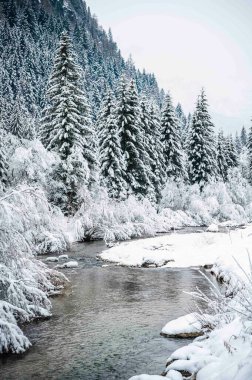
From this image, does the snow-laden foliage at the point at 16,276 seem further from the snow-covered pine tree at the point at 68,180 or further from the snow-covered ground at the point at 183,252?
the snow-covered pine tree at the point at 68,180

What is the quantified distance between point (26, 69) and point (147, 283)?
116 meters

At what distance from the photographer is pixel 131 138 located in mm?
35969

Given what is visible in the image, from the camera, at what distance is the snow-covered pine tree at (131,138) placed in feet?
118

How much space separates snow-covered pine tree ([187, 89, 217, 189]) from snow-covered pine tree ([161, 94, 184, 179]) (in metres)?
1.46

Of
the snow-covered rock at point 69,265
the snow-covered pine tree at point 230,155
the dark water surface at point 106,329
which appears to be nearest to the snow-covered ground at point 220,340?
the dark water surface at point 106,329

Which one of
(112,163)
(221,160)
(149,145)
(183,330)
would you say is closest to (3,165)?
(112,163)

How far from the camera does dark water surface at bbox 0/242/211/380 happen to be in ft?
25.9

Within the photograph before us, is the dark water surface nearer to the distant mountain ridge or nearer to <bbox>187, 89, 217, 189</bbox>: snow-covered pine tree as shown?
<bbox>187, 89, 217, 189</bbox>: snow-covered pine tree

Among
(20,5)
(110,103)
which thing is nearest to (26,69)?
(20,5)

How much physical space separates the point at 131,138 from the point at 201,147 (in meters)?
10.1

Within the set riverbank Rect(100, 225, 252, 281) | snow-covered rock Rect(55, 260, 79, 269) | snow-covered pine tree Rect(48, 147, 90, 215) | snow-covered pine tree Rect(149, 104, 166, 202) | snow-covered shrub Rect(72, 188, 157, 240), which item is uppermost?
snow-covered pine tree Rect(149, 104, 166, 202)

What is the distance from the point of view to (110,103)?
35375 mm

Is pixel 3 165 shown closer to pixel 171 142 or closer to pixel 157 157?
pixel 157 157

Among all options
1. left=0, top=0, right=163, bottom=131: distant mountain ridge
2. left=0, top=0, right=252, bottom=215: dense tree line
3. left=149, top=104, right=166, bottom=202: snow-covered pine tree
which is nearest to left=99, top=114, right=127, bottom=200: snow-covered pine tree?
left=0, top=0, right=252, bottom=215: dense tree line
